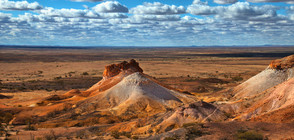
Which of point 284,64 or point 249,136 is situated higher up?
point 284,64

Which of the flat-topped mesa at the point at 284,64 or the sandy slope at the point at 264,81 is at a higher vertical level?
the flat-topped mesa at the point at 284,64

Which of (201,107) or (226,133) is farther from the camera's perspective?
(201,107)

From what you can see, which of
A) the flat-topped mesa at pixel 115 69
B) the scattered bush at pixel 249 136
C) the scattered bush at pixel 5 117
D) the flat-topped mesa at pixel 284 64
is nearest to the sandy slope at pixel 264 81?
the flat-topped mesa at pixel 284 64

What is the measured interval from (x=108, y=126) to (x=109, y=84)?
11799 mm

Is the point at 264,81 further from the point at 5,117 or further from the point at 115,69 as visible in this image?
the point at 5,117

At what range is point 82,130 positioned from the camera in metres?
16.2

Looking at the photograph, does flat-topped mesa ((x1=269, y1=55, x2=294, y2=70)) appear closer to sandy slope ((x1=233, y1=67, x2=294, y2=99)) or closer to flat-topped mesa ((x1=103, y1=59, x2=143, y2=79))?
sandy slope ((x1=233, y1=67, x2=294, y2=99))

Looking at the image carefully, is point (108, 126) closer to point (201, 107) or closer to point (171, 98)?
point (201, 107)

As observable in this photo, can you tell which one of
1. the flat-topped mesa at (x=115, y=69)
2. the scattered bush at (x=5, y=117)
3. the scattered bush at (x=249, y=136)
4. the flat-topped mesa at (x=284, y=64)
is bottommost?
the scattered bush at (x=5, y=117)

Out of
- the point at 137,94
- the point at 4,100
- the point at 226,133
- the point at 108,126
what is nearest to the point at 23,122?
the point at 108,126

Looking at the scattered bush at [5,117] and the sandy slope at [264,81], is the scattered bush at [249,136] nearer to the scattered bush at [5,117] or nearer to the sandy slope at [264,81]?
the sandy slope at [264,81]

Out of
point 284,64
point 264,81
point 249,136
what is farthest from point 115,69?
point 249,136

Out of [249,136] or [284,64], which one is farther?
[284,64]

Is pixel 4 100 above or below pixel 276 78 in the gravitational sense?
below
